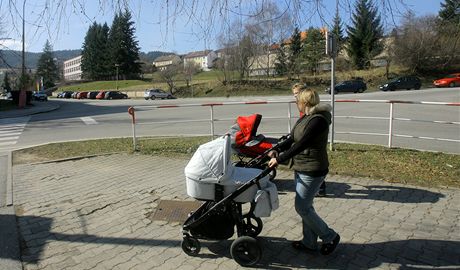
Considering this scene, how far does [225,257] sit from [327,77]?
57.1 meters

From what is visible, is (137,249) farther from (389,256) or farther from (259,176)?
(389,256)

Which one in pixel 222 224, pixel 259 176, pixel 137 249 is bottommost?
pixel 137 249

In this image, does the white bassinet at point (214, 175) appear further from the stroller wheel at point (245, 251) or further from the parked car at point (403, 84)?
the parked car at point (403, 84)

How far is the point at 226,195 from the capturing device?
411cm

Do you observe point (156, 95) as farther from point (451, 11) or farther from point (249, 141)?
point (451, 11)

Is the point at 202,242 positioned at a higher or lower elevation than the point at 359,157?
lower

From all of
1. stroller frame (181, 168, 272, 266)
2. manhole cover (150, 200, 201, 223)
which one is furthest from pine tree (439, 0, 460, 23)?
manhole cover (150, 200, 201, 223)

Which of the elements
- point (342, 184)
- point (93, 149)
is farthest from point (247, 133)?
point (93, 149)

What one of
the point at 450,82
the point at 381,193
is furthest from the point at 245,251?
the point at 450,82

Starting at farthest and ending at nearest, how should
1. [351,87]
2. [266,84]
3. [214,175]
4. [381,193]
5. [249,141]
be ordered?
[266,84]
[351,87]
[249,141]
[381,193]
[214,175]

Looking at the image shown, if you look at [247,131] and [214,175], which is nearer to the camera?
[214,175]

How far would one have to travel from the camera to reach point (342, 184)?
678 centimetres

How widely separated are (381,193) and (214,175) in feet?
11.1

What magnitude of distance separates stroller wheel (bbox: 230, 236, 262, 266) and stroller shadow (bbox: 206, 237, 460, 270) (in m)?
0.11
